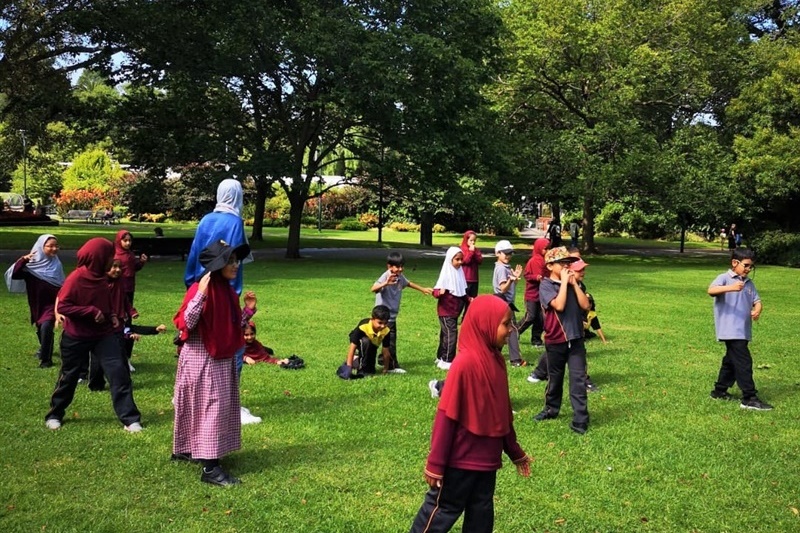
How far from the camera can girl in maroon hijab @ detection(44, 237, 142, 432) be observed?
20.2 feet

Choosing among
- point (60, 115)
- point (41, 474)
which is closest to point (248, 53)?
point (60, 115)

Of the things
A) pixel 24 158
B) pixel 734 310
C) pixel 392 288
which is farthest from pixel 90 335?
pixel 24 158

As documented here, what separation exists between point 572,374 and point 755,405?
236 centimetres

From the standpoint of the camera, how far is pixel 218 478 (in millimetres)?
5074

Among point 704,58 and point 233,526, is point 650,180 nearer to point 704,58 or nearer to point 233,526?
point 704,58

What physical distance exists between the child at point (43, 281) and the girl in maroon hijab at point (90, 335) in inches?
90.5

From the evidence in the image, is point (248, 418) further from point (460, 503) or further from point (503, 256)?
point (503, 256)

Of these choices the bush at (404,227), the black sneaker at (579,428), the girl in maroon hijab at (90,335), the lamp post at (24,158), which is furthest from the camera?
the bush at (404,227)

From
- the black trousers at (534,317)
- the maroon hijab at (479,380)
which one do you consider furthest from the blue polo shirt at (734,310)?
the maroon hijab at (479,380)

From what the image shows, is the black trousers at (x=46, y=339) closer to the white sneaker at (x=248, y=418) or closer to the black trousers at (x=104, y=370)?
the black trousers at (x=104, y=370)

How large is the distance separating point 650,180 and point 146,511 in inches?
1192

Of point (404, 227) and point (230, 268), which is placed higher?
point (230, 268)

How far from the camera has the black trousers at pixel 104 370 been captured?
6.16m

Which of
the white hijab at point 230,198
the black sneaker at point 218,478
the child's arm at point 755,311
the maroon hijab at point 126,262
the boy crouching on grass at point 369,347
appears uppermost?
the white hijab at point 230,198
